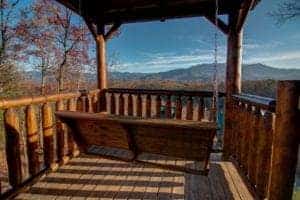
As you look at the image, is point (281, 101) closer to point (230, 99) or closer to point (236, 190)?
point (236, 190)

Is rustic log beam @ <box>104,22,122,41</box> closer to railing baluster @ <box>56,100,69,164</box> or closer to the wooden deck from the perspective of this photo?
railing baluster @ <box>56,100,69,164</box>

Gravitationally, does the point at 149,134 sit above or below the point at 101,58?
below

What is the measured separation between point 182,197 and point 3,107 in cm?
190

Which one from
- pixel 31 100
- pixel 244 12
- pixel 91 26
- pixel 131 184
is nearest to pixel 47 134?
pixel 31 100

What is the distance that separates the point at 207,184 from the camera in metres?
2.84

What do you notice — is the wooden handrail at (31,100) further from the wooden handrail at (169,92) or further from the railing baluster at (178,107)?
the railing baluster at (178,107)

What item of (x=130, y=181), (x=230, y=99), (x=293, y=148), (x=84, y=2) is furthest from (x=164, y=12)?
(x=293, y=148)

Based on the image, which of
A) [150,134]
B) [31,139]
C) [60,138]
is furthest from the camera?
[60,138]

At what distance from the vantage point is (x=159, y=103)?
4.52 meters

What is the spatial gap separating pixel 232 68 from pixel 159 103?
4.56ft

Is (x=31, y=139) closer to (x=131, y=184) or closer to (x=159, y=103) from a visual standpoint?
(x=131, y=184)

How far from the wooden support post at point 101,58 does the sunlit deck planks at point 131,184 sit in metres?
1.88

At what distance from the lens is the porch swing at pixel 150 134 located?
2.30 metres

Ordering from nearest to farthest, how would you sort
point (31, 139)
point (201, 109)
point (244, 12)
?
point (31, 139), point (244, 12), point (201, 109)
